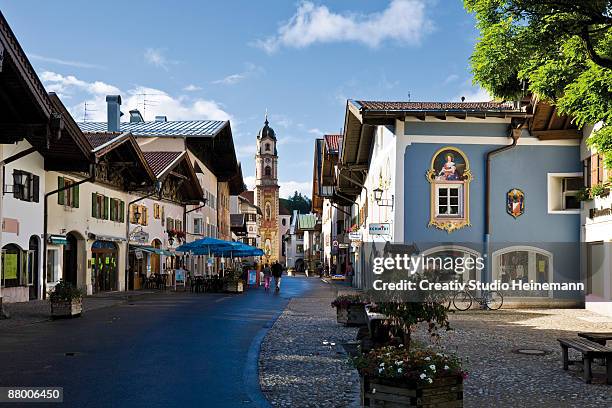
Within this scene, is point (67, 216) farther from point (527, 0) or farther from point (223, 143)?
point (223, 143)

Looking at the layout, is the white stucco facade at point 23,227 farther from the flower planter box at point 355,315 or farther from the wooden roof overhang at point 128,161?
the flower planter box at point 355,315

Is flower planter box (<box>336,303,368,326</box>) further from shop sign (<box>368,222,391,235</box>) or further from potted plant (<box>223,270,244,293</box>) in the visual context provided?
potted plant (<box>223,270,244,293</box>)

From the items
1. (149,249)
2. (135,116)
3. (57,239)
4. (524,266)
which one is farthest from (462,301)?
(135,116)

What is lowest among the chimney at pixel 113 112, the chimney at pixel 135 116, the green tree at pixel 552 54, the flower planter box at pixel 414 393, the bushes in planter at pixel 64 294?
the bushes in planter at pixel 64 294

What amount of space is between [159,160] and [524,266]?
2281 cm

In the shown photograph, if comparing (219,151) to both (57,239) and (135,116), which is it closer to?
(135,116)

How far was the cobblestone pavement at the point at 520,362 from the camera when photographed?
28.6 ft

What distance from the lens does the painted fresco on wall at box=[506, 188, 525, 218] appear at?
23953mm

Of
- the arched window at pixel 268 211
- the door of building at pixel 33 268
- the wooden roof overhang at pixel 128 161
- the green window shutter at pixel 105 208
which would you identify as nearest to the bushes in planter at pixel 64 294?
the door of building at pixel 33 268

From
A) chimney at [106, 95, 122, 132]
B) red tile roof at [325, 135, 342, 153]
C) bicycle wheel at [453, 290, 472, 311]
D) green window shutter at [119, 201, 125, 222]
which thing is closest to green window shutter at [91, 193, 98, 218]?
green window shutter at [119, 201, 125, 222]

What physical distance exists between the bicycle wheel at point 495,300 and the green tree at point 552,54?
11765 millimetres

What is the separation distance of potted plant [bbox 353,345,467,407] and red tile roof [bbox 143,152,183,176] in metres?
31.5

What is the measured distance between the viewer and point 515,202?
24000 millimetres

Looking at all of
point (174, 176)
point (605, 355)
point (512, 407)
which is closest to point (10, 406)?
point (512, 407)
